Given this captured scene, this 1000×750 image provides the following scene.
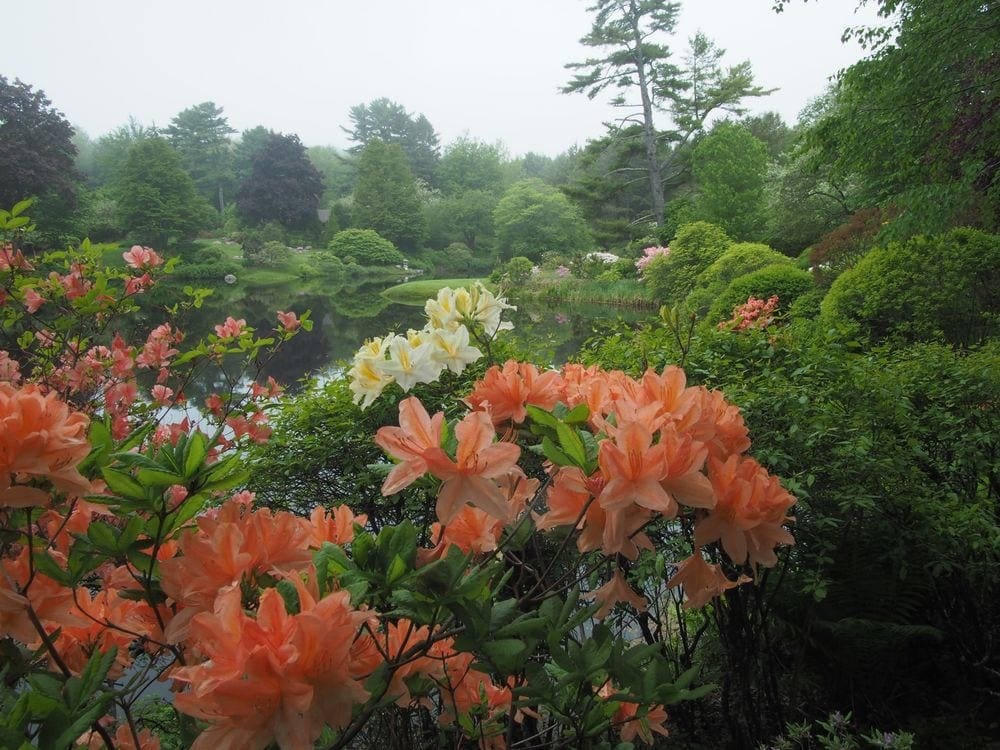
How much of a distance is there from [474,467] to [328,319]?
15149mm

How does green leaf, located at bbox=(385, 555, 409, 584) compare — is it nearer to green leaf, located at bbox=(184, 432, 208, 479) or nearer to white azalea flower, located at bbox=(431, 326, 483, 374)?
green leaf, located at bbox=(184, 432, 208, 479)

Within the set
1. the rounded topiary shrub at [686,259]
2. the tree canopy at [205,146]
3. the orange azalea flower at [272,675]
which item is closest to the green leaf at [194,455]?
the orange azalea flower at [272,675]

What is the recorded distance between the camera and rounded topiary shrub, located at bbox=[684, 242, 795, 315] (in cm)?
1055

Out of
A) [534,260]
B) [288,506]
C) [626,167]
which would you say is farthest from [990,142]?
[534,260]

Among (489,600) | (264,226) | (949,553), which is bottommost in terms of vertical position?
(949,553)

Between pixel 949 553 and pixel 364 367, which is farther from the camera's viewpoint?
pixel 949 553

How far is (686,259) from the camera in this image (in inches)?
551

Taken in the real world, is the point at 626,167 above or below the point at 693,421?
above

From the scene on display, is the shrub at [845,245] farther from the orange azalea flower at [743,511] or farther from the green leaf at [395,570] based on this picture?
the green leaf at [395,570]

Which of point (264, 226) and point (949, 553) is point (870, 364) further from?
point (264, 226)

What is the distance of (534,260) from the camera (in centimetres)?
2897

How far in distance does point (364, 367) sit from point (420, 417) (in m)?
0.47

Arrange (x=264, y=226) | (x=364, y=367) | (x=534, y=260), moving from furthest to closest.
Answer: (x=264, y=226) < (x=534, y=260) < (x=364, y=367)

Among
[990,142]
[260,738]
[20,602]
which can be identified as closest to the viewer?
[260,738]
